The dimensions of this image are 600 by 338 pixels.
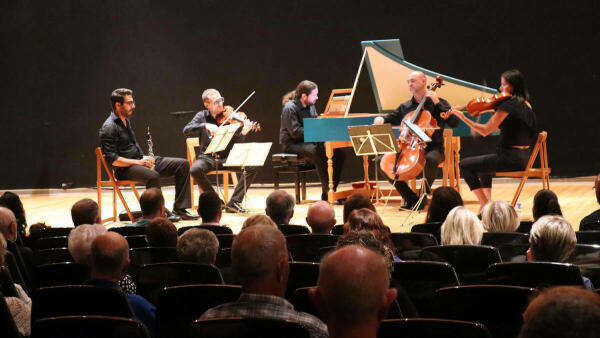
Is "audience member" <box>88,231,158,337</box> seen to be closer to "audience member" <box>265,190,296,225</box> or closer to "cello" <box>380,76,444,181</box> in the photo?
"audience member" <box>265,190,296,225</box>

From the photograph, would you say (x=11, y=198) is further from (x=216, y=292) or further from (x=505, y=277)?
(x=505, y=277)

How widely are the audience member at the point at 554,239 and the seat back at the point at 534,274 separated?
0.32 meters

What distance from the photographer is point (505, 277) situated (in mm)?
3027

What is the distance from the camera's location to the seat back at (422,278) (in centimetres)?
304

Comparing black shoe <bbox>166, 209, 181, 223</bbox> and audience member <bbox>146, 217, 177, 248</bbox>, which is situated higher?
audience member <bbox>146, 217, 177, 248</bbox>

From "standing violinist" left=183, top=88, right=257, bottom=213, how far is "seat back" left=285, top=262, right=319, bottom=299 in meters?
5.19

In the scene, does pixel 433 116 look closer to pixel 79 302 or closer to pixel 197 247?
pixel 197 247

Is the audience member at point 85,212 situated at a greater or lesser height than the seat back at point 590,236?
greater

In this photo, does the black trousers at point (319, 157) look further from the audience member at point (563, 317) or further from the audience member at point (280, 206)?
the audience member at point (563, 317)

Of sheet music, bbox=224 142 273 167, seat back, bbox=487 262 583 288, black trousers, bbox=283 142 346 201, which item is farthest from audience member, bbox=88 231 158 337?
black trousers, bbox=283 142 346 201

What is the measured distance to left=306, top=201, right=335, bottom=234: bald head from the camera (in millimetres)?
4527

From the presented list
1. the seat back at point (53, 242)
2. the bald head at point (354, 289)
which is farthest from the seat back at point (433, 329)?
the seat back at point (53, 242)

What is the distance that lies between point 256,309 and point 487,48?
872 centimetres

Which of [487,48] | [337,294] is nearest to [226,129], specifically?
[487,48]
